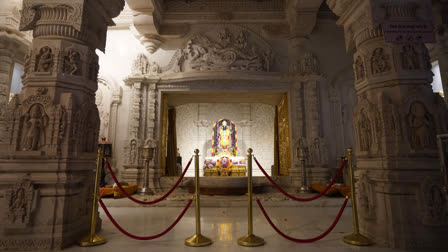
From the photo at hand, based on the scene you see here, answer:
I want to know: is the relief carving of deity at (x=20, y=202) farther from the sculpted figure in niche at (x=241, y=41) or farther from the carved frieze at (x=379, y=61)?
the sculpted figure in niche at (x=241, y=41)

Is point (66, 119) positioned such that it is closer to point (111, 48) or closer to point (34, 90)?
point (34, 90)

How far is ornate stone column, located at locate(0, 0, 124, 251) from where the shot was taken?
8.48 ft

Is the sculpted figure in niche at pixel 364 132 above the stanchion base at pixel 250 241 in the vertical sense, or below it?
above

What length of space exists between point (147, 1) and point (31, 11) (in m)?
4.50

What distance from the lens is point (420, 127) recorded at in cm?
265

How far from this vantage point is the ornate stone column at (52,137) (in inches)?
102

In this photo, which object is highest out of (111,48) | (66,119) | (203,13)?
(203,13)

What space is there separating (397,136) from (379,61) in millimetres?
942

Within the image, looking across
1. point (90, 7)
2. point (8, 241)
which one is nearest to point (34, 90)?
point (90, 7)

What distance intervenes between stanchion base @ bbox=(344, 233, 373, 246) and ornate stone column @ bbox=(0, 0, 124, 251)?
3.25m

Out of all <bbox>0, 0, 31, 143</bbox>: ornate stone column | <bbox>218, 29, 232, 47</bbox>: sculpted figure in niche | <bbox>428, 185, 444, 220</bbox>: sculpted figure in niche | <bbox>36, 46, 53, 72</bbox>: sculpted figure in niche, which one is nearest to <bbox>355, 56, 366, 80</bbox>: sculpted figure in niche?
<bbox>428, 185, 444, 220</bbox>: sculpted figure in niche

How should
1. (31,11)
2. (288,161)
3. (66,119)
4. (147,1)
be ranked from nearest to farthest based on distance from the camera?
(66,119)
(31,11)
(147,1)
(288,161)

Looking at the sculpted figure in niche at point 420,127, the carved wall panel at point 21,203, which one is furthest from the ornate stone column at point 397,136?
the carved wall panel at point 21,203

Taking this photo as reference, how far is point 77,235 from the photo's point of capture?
2846 mm
